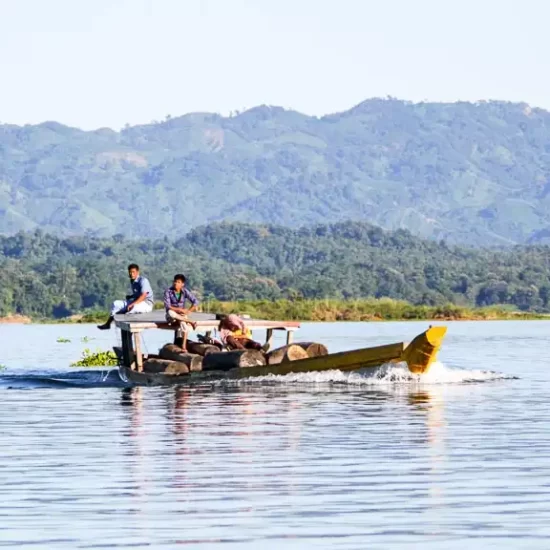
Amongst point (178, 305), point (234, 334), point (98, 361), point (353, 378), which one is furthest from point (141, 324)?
point (98, 361)

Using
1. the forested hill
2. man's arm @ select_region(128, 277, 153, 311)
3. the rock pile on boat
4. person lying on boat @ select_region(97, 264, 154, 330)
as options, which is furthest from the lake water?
the forested hill

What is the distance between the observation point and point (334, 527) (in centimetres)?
1446

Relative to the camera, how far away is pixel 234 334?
32.1m

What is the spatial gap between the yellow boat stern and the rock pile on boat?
172cm

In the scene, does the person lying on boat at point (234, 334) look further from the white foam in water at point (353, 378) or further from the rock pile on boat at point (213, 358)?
the white foam in water at point (353, 378)

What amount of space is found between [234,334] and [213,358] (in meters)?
0.69

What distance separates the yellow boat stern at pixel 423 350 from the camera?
3057 centimetres

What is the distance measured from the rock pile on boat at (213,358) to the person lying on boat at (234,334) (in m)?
0.28

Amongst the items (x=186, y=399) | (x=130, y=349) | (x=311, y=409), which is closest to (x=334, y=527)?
(x=311, y=409)

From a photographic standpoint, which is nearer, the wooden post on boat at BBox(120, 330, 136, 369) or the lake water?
the lake water

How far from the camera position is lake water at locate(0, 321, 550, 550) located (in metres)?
14.3

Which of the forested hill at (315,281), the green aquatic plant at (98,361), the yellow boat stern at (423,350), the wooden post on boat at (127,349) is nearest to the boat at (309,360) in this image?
the yellow boat stern at (423,350)

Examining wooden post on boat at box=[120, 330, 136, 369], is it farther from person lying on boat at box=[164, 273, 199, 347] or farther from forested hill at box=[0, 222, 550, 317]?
forested hill at box=[0, 222, 550, 317]

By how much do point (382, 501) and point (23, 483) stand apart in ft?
12.0
